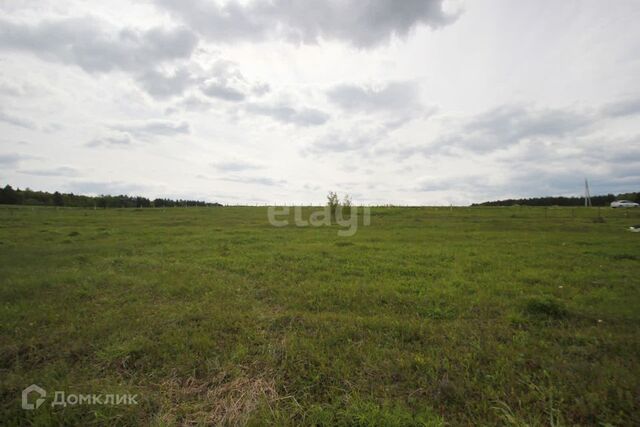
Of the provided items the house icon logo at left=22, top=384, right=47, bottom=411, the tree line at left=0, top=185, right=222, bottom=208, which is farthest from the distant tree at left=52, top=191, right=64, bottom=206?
the house icon logo at left=22, top=384, right=47, bottom=411

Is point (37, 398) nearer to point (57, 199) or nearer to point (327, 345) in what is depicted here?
point (327, 345)

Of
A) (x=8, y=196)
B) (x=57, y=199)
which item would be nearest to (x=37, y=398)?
(x=8, y=196)

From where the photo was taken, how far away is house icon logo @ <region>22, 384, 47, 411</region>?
13.0ft

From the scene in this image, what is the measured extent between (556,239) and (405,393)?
2124 cm

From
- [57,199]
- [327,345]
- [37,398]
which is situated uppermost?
[57,199]

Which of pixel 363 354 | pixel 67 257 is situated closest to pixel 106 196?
pixel 67 257

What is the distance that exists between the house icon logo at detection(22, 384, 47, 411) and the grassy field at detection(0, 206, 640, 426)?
0.31 feet

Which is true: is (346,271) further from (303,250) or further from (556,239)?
(556,239)

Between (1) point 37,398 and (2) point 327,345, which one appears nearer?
(1) point 37,398

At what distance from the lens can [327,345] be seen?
17.5 ft

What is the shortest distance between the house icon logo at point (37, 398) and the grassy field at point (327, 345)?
0.09m

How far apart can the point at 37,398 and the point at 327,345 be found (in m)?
4.51

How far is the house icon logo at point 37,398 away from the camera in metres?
3.95

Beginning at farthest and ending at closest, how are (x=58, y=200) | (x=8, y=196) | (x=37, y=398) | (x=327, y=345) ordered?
(x=58, y=200) → (x=8, y=196) → (x=327, y=345) → (x=37, y=398)
